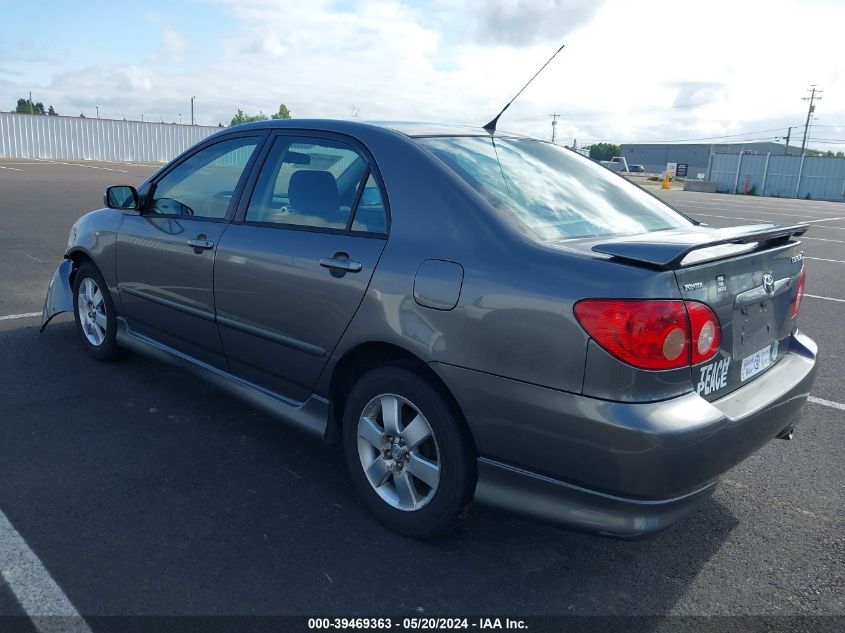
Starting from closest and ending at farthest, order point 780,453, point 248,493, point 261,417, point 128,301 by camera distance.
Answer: point 248,493 < point 780,453 < point 261,417 < point 128,301

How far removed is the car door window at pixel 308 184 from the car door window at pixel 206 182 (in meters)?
0.24

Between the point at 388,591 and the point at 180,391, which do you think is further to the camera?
the point at 180,391

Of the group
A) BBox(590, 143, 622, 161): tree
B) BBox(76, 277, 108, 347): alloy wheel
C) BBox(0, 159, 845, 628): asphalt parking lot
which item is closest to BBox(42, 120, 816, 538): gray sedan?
BBox(0, 159, 845, 628): asphalt parking lot

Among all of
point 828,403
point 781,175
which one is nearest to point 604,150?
point 781,175

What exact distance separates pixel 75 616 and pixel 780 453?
3.42 metres

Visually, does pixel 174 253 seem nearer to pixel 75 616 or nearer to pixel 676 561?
pixel 75 616

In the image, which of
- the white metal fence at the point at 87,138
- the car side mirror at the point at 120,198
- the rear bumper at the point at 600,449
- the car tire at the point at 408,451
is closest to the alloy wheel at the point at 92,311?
the car side mirror at the point at 120,198

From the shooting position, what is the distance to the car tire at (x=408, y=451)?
2756 millimetres

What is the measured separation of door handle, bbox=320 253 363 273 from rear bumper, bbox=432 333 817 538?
595 millimetres

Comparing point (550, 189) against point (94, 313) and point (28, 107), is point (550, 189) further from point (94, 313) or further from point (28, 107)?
point (28, 107)

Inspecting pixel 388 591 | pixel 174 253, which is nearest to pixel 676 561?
pixel 388 591

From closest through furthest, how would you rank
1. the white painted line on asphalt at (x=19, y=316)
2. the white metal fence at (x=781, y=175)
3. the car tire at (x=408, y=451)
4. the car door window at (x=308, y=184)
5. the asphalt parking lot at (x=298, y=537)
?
the asphalt parking lot at (x=298, y=537) → the car tire at (x=408, y=451) → the car door window at (x=308, y=184) → the white painted line on asphalt at (x=19, y=316) → the white metal fence at (x=781, y=175)

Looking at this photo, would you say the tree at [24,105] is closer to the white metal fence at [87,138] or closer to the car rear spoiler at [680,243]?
the white metal fence at [87,138]

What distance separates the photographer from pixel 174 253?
4031mm
